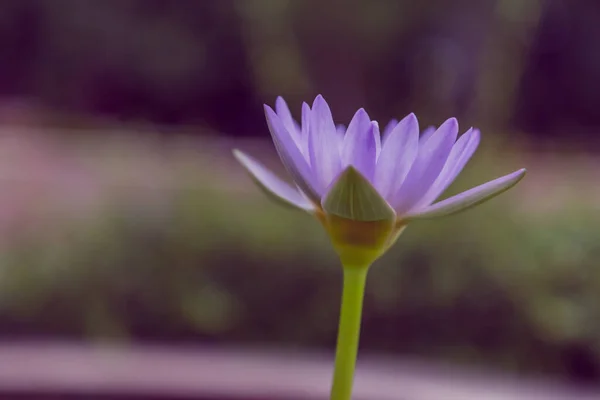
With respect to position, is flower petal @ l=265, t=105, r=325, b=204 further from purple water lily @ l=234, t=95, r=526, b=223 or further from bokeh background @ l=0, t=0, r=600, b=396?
bokeh background @ l=0, t=0, r=600, b=396

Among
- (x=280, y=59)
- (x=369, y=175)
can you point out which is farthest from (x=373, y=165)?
(x=280, y=59)

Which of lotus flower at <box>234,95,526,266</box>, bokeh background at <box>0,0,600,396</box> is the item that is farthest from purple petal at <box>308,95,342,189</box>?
bokeh background at <box>0,0,600,396</box>

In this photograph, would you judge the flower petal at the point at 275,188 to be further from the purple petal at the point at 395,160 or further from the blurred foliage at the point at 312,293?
the blurred foliage at the point at 312,293

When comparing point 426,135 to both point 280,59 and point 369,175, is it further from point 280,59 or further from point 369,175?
point 280,59

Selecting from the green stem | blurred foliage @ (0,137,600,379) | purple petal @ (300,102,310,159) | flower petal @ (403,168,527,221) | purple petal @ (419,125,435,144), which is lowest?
the green stem

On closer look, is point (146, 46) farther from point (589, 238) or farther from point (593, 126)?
point (589, 238)

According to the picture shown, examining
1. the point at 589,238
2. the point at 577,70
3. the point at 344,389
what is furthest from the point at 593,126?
the point at 344,389

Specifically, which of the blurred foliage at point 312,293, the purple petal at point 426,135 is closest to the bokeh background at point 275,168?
the blurred foliage at point 312,293
